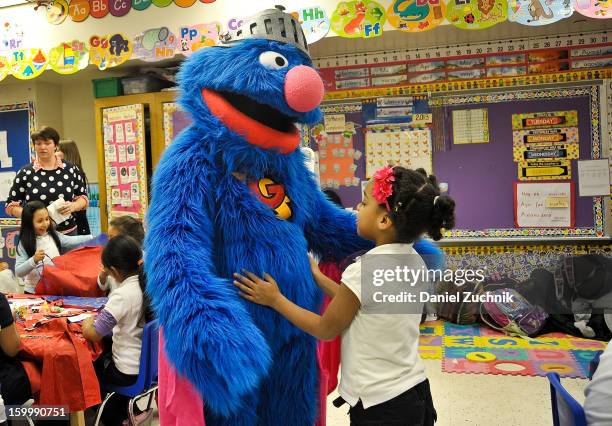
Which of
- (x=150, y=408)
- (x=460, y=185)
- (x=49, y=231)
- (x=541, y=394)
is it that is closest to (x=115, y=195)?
(x=49, y=231)

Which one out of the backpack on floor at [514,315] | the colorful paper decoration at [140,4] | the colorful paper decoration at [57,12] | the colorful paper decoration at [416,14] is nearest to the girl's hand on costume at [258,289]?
the colorful paper decoration at [416,14]

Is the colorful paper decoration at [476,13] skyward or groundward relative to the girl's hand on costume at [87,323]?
skyward

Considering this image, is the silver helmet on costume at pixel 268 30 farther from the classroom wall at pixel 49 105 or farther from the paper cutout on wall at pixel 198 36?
the classroom wall at pixel 49 105

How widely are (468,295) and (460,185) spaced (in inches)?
33.3

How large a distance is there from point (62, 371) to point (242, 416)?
1.03 m

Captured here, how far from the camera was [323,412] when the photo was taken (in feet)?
5.61

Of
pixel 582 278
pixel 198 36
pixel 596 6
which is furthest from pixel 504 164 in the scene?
pixel 198 36

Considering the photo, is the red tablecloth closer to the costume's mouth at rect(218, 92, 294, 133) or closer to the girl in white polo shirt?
the girl in white polo shirt

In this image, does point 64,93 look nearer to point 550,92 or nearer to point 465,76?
point 465,76

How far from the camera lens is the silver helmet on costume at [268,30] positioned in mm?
1577

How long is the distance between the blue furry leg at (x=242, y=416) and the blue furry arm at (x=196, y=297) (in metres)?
0.09

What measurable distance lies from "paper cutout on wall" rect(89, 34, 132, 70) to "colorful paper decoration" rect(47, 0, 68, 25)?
34cm

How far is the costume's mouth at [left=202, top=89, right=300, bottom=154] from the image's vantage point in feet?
4.91

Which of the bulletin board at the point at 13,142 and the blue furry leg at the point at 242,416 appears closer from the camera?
the blue furry leg at the point at 242,416
